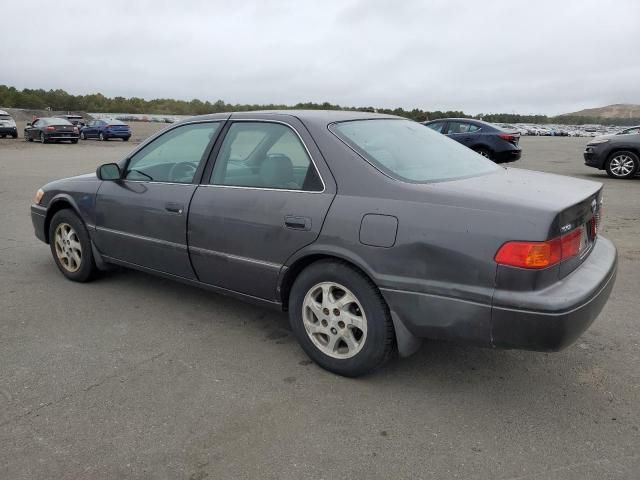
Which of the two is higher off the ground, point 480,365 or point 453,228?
point 453,228

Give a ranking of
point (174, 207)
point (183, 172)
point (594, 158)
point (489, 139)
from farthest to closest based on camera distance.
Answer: point (489, 139)
point (594, 158)
point (183, 172)
point (174, 207)

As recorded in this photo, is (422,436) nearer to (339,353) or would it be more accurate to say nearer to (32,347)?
(339,353)

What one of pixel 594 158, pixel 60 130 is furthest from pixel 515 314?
pixel 60 130

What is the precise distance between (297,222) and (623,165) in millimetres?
12618

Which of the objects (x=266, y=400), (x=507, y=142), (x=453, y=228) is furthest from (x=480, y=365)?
(x=507, y=142)

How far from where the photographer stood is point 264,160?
→ 11.8 feet

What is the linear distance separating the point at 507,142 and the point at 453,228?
14119mm

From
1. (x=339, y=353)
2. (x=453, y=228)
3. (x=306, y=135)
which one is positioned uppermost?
(x=306, y=135)

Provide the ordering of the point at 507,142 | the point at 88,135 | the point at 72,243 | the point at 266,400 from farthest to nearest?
the point at 88,135, the point at 507,142, the point at 72,243, the point at 266,400

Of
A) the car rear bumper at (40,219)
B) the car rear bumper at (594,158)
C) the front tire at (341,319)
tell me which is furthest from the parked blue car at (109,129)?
the front tire at (341,319)

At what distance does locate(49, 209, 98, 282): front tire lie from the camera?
4.75 metres

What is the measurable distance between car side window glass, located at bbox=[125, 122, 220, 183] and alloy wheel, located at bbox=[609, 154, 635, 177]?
12.3 metres

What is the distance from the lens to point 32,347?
3570 mm

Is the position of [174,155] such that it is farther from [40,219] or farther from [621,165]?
[621,165]
